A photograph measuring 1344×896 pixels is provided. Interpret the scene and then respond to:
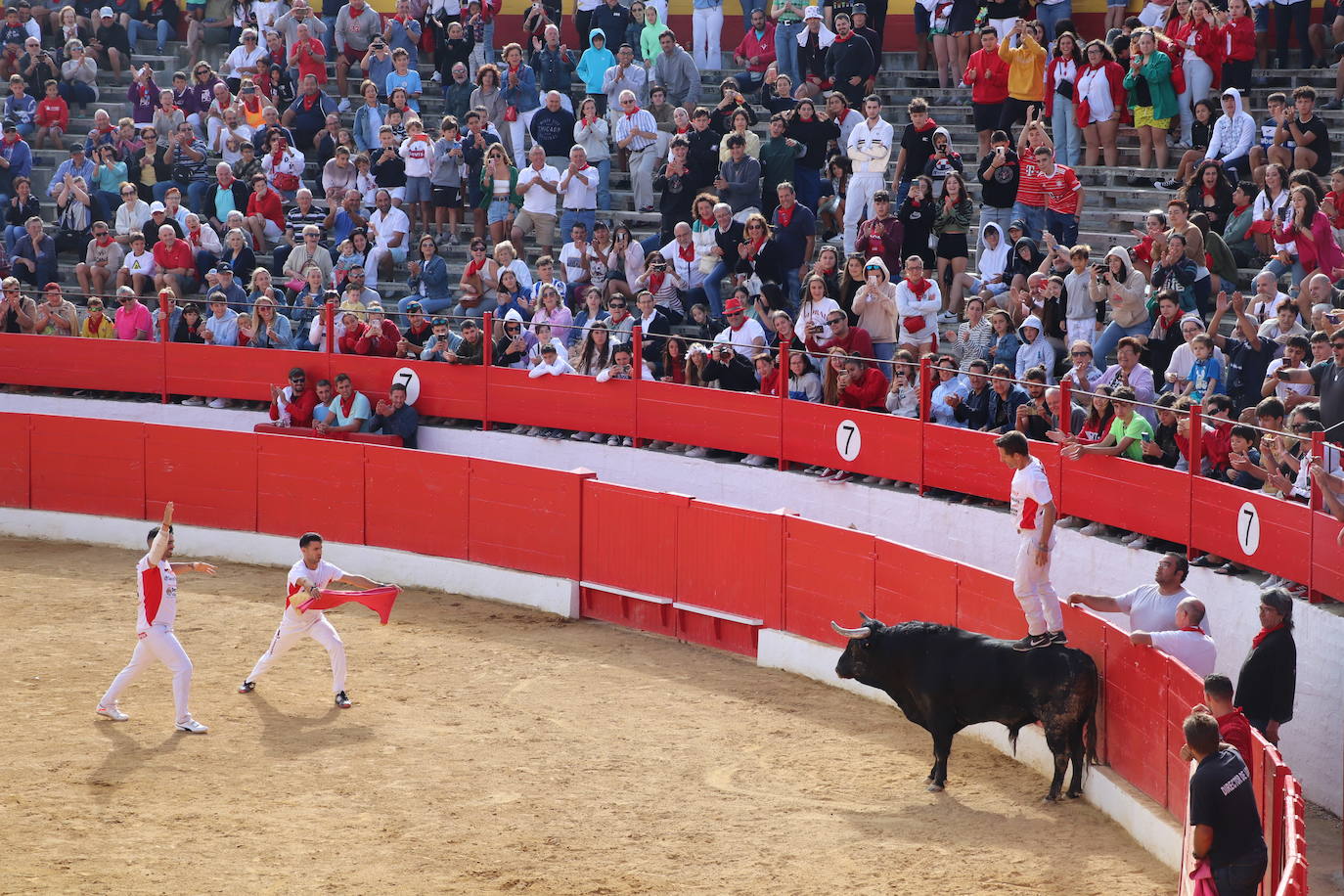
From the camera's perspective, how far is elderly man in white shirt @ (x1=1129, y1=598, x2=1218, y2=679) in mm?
10234

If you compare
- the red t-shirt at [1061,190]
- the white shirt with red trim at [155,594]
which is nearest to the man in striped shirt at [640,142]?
the red t-shirt at [1061,190]

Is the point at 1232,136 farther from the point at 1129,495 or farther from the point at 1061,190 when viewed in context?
the point at 1129,495

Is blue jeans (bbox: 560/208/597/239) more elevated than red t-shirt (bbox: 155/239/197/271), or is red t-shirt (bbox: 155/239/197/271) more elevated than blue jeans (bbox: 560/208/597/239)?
blue jeans (bbox: 560/208/597/239)

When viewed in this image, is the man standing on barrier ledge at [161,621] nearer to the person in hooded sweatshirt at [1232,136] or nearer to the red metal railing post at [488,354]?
the red metal railing post at [488,354]

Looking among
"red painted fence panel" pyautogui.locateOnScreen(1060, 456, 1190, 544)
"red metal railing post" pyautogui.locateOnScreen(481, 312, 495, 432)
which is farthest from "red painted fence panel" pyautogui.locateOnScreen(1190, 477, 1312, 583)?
"red metal railing post" pyautogui.locateOnScreen(481, 312, 495, 432)

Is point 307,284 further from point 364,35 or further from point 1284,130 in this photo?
point 1284,130

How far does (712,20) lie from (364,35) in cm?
466

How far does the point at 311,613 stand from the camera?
12758mm

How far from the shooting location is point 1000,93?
1783 cm

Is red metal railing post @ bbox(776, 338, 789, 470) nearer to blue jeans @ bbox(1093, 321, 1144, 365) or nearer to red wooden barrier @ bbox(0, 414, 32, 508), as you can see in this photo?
blue jeans @ bbox(1093, 321, 1144, 365)

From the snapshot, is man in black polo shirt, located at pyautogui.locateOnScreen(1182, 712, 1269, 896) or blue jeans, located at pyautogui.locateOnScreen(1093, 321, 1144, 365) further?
blue jeans, located at pyautogui.locateOnScreen(1093, 321, 1144, 365)

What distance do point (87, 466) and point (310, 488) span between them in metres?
2.80

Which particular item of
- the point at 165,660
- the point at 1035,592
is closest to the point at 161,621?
the point at 165,660

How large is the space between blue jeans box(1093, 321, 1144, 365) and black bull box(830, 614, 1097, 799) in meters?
3.83
